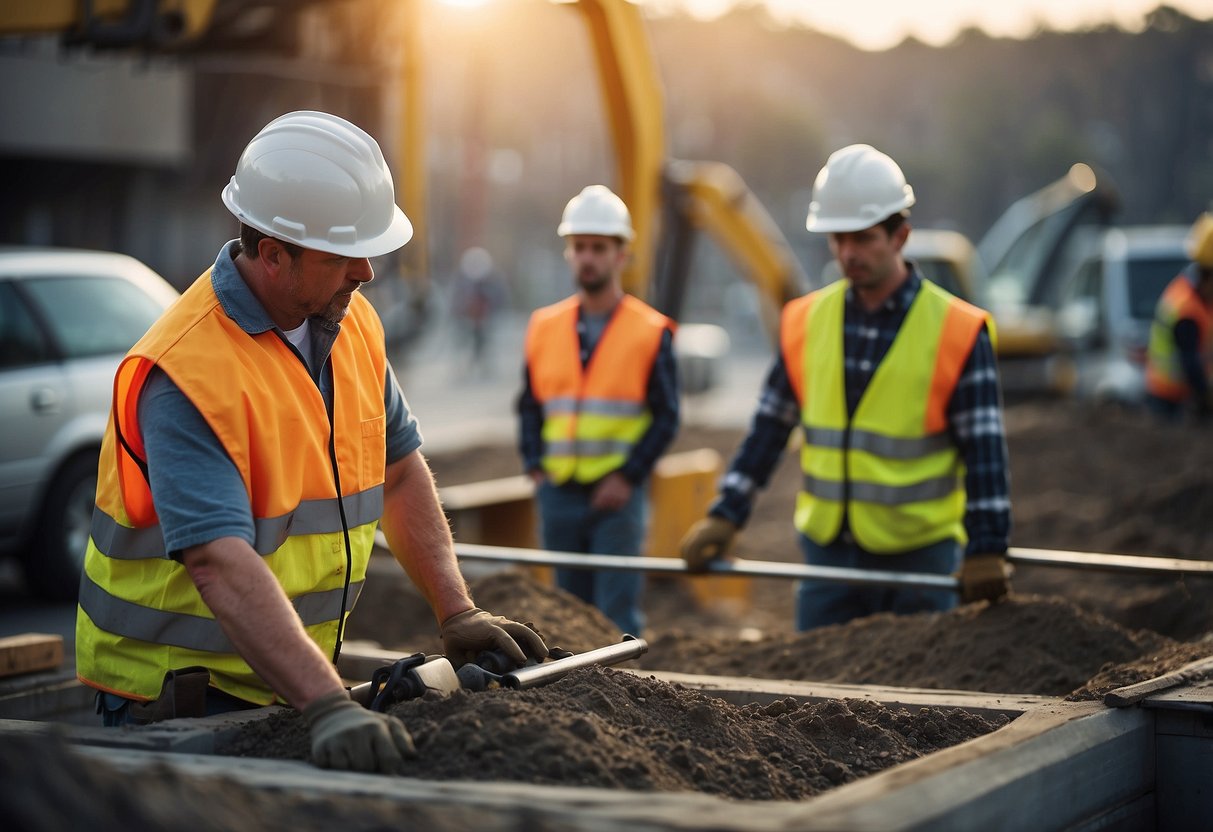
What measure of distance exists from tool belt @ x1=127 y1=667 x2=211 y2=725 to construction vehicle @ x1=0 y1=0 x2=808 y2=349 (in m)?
7.51

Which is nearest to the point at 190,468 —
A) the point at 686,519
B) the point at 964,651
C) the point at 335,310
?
the point at 335,310

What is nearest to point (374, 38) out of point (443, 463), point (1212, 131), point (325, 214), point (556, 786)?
point (443, 463)

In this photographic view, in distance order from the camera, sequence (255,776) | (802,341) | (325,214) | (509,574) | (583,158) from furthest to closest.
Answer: (583,158)
(509,574)
(802,341)
(325,214)
(255,776)

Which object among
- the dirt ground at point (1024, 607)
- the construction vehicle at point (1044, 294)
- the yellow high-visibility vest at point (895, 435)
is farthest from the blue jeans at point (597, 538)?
the construction vehicle at point (1044, 294)

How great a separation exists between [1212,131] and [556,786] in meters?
89.8

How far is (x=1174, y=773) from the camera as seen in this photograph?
12.4ft

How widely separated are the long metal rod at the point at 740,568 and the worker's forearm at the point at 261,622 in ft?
8.91

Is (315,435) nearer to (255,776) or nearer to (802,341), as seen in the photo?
(255,776)

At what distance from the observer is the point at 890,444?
563 cm

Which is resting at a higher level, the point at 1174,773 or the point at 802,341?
the point at 802,341

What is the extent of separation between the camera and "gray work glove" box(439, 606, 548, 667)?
375 centimetres

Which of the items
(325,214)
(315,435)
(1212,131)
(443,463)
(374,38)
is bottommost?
(443,463)

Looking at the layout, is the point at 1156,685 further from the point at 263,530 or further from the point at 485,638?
the point at 263,530

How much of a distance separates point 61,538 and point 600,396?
3.55 m
